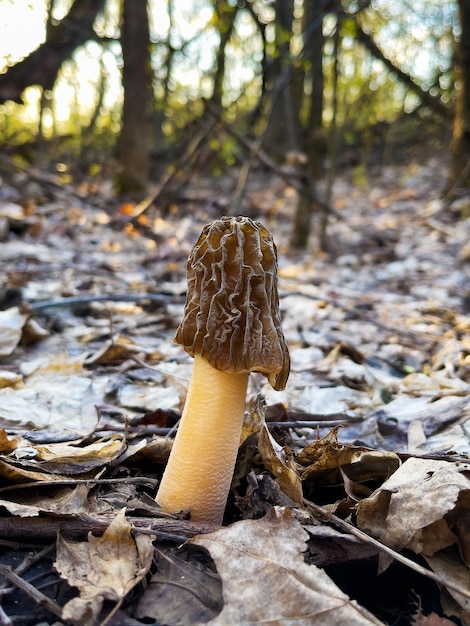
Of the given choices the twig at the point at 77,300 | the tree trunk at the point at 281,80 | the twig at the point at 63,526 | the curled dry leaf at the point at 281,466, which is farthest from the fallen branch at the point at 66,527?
the tree trunk at the point at 281,80

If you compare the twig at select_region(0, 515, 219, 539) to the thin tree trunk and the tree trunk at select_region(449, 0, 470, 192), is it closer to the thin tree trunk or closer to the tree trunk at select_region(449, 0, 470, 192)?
the tree trunk at select_region(449, 0, 470, 192)

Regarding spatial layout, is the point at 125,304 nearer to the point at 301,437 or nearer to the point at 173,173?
the point at 301,437

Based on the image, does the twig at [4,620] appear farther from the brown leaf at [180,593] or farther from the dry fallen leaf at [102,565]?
the brown leaf at [180,593]

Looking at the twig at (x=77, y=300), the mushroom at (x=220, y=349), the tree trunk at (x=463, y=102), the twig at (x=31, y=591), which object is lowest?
the twig at (x=31, y=591)

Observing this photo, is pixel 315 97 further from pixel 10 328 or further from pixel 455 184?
pixel 10 328

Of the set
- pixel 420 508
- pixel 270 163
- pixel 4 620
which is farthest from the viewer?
pixel 270 163

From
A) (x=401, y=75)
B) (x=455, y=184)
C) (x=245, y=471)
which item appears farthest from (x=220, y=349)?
(x=401, y=75)
